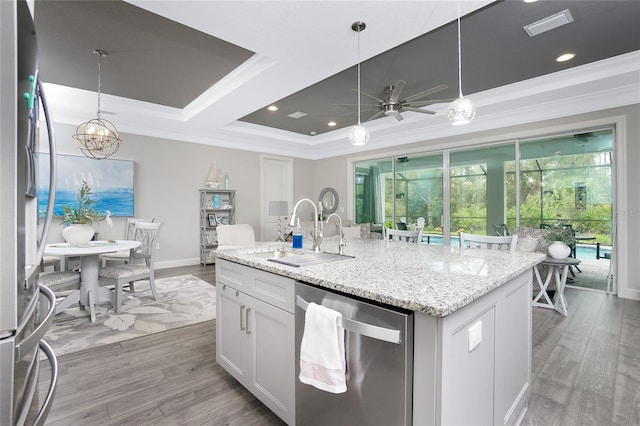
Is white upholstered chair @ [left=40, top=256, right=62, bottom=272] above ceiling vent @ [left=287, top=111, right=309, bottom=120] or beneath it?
beneath

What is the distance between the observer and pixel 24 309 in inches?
30.0

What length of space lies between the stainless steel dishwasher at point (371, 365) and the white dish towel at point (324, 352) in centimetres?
5

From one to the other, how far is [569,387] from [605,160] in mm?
3692

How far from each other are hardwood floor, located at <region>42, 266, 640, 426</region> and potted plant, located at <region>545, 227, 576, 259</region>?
878mm

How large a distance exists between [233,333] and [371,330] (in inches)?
48.7

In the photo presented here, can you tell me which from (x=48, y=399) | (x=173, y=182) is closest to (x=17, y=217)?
(x=48, y=399)

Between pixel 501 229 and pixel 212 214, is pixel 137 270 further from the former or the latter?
pixel 501 229

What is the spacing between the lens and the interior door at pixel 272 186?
7102 mm

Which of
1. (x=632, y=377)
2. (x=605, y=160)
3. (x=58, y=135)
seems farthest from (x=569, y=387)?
(x=58, y=135)

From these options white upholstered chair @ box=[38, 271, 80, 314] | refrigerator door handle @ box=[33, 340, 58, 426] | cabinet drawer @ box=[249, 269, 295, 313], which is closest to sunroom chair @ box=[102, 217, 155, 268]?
white upholstered chair @ box=[38, 271, 80, 314]

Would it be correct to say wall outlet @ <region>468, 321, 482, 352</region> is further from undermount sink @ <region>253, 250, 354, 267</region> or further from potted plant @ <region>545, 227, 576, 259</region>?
potted plant @ <region>545, 227, 576, 259</region>

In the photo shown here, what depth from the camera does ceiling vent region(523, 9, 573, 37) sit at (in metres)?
2.60

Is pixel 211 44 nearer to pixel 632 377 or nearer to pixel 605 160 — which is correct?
pixel 632 377

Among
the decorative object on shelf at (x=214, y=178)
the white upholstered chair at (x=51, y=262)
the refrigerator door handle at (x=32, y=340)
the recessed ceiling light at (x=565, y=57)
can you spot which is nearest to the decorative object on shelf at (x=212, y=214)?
the decorative object on shelf at (x=214, y=178)
